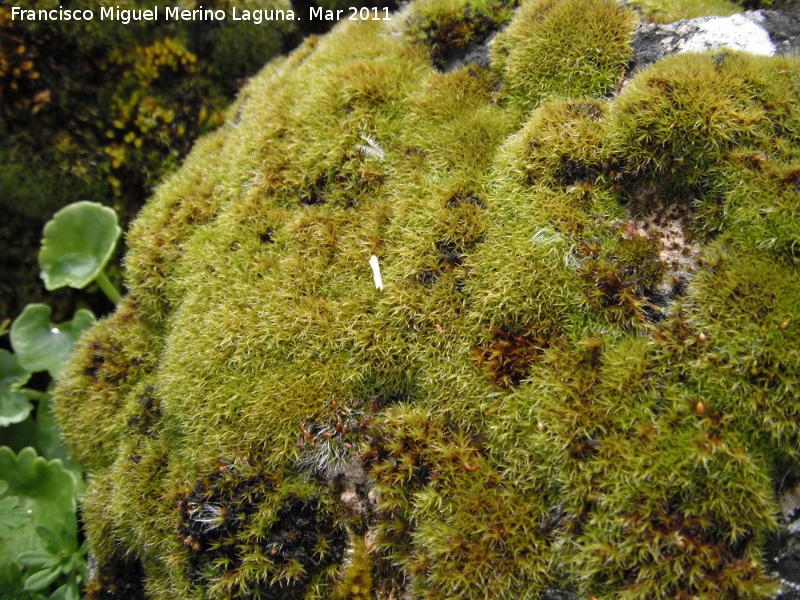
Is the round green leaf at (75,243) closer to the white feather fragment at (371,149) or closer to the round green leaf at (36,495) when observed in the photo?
the round green leaf at (36,495)

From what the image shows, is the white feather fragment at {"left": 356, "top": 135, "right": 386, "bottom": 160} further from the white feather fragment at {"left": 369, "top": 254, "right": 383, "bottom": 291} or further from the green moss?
the green moss

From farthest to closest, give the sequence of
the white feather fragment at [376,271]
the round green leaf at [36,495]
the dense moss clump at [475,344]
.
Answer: the round green leaf at [36,495], the white feather fragment at [376,271], the dense moss clump at [475,344]

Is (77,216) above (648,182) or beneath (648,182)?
beneath

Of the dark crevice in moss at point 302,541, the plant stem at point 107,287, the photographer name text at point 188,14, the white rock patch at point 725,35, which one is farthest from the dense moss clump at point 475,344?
the photographer name text at point 188,14

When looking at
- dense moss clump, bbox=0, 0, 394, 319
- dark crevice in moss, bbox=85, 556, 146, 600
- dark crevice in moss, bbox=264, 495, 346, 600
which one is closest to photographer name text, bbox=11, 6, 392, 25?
dense moss clump, bbox=0, 0, 394, 319

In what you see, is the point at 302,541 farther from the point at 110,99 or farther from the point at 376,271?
the point at 110,99

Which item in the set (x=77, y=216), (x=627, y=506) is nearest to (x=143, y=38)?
(x=77, y=216)

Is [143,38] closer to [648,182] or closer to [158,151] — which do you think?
[158,151]
